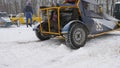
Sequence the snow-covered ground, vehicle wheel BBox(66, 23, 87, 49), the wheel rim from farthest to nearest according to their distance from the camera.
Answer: the wheel rim < vehicle wheel BBox(66, 23, 87, 49) < the snow-covered ground

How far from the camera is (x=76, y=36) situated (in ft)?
30.7

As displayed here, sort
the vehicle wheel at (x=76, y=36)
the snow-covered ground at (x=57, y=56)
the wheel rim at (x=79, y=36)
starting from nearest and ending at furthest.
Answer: the snow-covered ground at (x=57, y=56), the vehicle wheel at (x=76, y=36), the wheel rim at (x=79, y=36)

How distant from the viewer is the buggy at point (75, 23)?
9289 mm

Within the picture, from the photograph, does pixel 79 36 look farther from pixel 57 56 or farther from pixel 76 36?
pixel 57 56

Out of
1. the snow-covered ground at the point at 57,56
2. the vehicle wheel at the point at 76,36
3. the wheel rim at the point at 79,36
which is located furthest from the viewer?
the wheel rim at the point at 79,36

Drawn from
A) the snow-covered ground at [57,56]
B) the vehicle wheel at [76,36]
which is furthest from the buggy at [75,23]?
the snow-covered ground at [57,56]

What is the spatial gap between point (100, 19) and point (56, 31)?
190cm

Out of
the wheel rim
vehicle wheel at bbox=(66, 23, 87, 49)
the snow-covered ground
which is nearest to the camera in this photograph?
the snow-covered ground

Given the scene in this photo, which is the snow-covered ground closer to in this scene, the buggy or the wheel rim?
the wheel rim

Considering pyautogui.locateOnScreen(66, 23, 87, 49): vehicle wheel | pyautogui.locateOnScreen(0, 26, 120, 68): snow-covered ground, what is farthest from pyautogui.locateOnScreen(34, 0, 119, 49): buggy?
pyautogui.locateOnScreen(0, 26, 120, 68): snow-covered ground

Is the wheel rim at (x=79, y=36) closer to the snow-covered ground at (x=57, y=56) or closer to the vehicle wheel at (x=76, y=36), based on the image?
the vehicle wheel at (x=76, y=36)

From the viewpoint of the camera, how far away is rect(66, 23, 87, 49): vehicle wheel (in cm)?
912

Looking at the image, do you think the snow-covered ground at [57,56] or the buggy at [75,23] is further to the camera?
the buggy at [75,23]

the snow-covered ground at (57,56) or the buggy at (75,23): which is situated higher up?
the buggy at (75,23)
